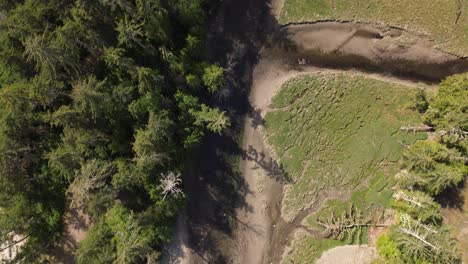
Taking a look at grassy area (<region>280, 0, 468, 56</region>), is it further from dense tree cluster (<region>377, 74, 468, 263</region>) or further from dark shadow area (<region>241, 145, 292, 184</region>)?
dark shadow area (<region>241, 145, 292, 184</region>)

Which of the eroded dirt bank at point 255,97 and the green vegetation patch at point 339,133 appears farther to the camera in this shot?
the green vegetation patch at point 339,133

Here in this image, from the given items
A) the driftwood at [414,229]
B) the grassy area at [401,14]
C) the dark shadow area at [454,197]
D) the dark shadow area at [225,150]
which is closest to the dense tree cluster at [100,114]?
the dark shadow area at [225,150]

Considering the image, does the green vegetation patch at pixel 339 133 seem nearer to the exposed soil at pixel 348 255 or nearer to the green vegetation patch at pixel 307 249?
the green vegetation patch at pixel 307 249

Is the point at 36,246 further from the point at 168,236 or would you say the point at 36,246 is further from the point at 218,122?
the point at 218,122


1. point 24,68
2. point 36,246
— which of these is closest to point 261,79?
point 24,68

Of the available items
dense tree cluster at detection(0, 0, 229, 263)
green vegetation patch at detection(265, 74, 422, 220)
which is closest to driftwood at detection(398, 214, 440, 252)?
green vegetation patch at detection(265, 74, 422, 220)

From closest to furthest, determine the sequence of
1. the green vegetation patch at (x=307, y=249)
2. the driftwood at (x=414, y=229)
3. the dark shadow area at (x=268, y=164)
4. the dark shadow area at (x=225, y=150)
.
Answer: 1. the driftwood at (x=414, y=229)
2. the dark shadow area at (x=225, y=150)
3. the dark shadow area at (x=268, y=164)
4. the green vegetation patch at (x=307, y=249)
